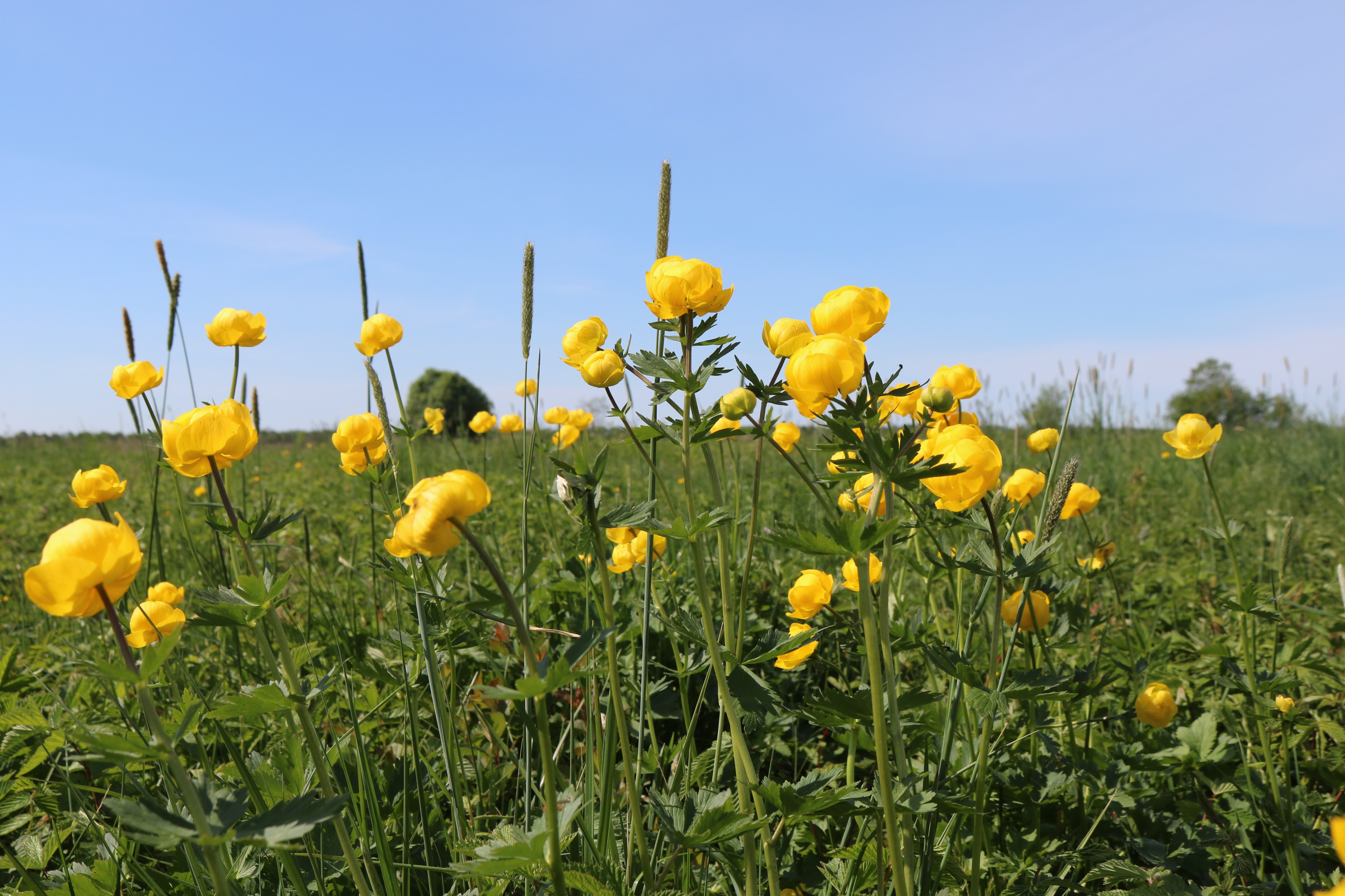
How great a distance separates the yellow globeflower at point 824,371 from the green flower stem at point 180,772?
67cm

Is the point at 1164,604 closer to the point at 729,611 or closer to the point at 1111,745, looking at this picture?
the point at 1111,745

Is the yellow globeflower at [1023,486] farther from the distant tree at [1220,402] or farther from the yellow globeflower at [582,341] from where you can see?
the distant tree at [1220,402]

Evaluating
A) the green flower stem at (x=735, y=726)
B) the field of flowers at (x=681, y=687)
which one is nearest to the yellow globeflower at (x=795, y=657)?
the field of flowers at (x=681, y=687)

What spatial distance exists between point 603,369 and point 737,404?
22 cm

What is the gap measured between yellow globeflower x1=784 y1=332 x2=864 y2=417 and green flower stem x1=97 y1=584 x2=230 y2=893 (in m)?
0.67

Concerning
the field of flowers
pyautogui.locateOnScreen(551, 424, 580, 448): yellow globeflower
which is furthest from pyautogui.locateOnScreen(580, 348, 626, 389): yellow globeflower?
pyautogui.locateOnScreen(551, 424, 580, 448): yellow globeflower

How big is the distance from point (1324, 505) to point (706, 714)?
4094 millimetres

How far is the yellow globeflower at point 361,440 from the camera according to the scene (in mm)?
1411

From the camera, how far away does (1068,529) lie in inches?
110

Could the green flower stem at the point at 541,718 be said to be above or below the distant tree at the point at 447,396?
below

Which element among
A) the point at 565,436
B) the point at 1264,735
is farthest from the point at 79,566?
the point at 1264,735

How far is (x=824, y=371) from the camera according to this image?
0.83m

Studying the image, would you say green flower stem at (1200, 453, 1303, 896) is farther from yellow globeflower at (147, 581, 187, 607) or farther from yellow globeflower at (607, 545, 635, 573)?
yellow globeflower at (147, 581, 187, 607)

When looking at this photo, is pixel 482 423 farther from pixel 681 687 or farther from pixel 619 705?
pixel 619 705
